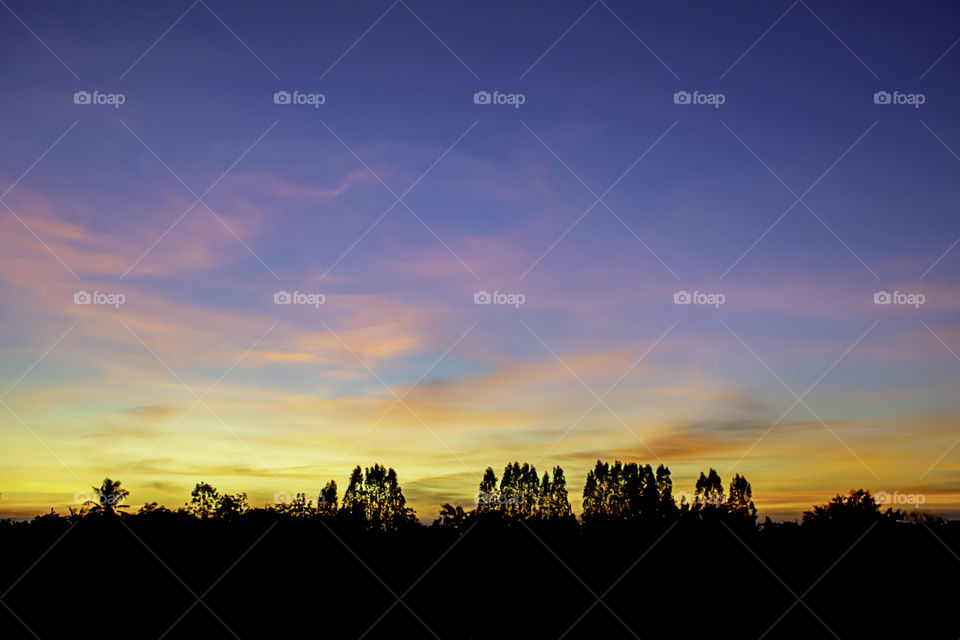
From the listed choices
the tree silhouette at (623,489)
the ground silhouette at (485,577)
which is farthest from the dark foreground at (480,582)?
the tree silhouette at (623,489)

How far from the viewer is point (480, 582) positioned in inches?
1825

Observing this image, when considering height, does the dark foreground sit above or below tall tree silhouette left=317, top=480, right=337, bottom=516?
below

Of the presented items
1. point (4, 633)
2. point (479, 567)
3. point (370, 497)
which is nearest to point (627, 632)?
point (479, 567)

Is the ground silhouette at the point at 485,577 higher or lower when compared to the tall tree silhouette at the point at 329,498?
lower

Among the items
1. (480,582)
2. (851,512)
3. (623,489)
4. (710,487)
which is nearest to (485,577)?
(480,582)

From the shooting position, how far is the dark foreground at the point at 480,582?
40.3 meters

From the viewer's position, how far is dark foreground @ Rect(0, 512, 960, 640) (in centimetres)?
4034

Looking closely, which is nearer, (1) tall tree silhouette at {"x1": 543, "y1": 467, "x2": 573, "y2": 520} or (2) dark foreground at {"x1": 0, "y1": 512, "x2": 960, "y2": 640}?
(2) dark foreground at {"x1": 0, "y1": 512, "x2": 960, "y2": 640}

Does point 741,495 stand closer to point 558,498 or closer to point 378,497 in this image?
point 558,498

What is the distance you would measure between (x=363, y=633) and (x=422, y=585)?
6.28 m

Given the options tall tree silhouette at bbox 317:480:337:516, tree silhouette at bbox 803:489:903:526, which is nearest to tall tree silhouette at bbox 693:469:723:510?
tree silhouette at bbox 803:489:903:526

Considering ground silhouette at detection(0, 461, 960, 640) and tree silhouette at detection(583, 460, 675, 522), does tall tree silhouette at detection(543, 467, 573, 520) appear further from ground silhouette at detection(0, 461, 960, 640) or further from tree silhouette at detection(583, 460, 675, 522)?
ground silhouette at detection(0, 461, 960, 640)

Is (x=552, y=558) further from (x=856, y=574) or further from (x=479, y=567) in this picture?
(x=856, y=574)

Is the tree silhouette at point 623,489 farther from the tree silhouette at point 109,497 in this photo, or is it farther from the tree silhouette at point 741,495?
the tree silhouette at point 109,497
